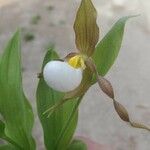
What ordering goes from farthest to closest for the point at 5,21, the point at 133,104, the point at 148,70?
1. the point at 5,21
2. the point at 148,70
3. the point at 133,104

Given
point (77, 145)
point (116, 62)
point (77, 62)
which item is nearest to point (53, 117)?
point (77, 145)

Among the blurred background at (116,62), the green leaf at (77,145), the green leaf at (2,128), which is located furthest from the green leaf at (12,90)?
the blurred background at (116,62)

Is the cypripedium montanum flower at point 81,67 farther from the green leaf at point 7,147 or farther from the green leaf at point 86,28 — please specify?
the green leaf at point 7,147

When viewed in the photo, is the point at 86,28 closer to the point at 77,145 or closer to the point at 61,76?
the point at 61,76

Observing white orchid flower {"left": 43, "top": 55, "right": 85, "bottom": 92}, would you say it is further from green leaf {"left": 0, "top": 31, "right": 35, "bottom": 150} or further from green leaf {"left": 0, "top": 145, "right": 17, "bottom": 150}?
green leaf {"left": 0, "top": 145, "right": 17, "bottom": 150}

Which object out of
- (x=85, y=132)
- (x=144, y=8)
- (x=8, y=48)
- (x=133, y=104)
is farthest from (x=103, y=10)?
(x=8, y=48)

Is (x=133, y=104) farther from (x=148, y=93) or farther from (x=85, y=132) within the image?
(x=85, y=132)
